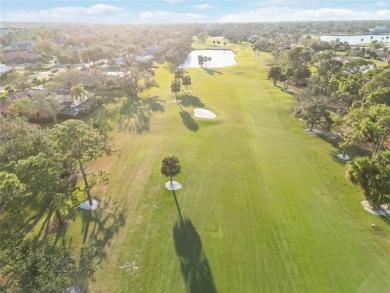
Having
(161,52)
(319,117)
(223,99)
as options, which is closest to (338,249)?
(319,117)

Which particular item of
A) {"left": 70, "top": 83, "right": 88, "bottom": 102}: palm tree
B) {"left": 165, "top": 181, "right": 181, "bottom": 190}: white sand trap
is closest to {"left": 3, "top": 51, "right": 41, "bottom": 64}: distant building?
{"left": 70, "top": 83, "right": 88, "bottom": 102}: palm tree

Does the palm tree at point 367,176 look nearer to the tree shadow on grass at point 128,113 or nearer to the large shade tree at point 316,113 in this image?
the large shade tree at point 316,113

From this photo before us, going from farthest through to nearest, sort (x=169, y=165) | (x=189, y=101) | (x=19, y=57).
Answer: (x=19, y=57) → (x=189, y=101) → (x=169, y=165)

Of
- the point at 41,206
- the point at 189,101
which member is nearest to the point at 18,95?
the point at 189,101

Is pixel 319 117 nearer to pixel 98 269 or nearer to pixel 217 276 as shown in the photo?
→ pixel 217 276

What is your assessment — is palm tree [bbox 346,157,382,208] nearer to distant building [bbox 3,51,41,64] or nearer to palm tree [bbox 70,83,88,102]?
palm tree [bbox 70,83,88,102]

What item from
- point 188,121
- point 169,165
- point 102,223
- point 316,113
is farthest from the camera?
point 188,121

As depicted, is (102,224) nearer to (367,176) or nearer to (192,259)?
(192,259)
